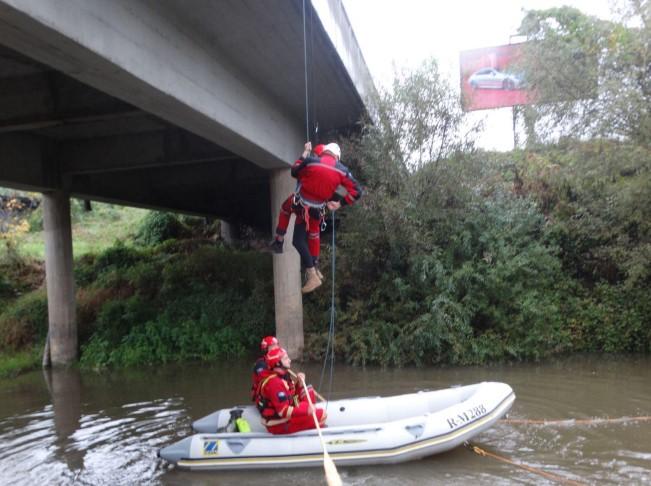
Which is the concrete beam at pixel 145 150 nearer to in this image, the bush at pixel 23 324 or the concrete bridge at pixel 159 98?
the concrete bridge at pixel 159 98

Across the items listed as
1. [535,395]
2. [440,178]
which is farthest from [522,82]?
[535,395]

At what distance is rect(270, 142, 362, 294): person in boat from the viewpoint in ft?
23.2

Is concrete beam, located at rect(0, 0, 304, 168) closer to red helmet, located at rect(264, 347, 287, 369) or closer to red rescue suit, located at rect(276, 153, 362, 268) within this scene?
red rescue suit, located at rect(276, 153, 362, 268)

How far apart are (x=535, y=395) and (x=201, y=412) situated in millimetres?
5460

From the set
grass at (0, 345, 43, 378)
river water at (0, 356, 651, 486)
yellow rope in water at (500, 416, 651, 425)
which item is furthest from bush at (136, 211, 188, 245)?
yellow rope in water at (500, 416, 651, 425)

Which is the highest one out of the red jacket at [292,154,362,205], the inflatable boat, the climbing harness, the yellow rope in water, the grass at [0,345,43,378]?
the red jacket at [292,154,362,205]

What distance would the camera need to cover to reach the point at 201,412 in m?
9.41

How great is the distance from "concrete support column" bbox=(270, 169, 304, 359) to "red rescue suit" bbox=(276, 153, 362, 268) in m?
5.30

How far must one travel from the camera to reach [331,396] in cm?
1005

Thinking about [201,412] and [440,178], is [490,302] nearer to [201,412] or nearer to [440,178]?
[440,178]

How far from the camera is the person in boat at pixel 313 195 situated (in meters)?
7.08

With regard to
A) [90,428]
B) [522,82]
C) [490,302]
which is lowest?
[90,428]

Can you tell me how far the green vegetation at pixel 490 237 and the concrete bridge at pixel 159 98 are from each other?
1315 millimetres

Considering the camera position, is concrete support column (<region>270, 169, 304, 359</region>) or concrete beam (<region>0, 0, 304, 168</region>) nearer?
concrete beam (<region>0, 0, 304, 168</region>)
